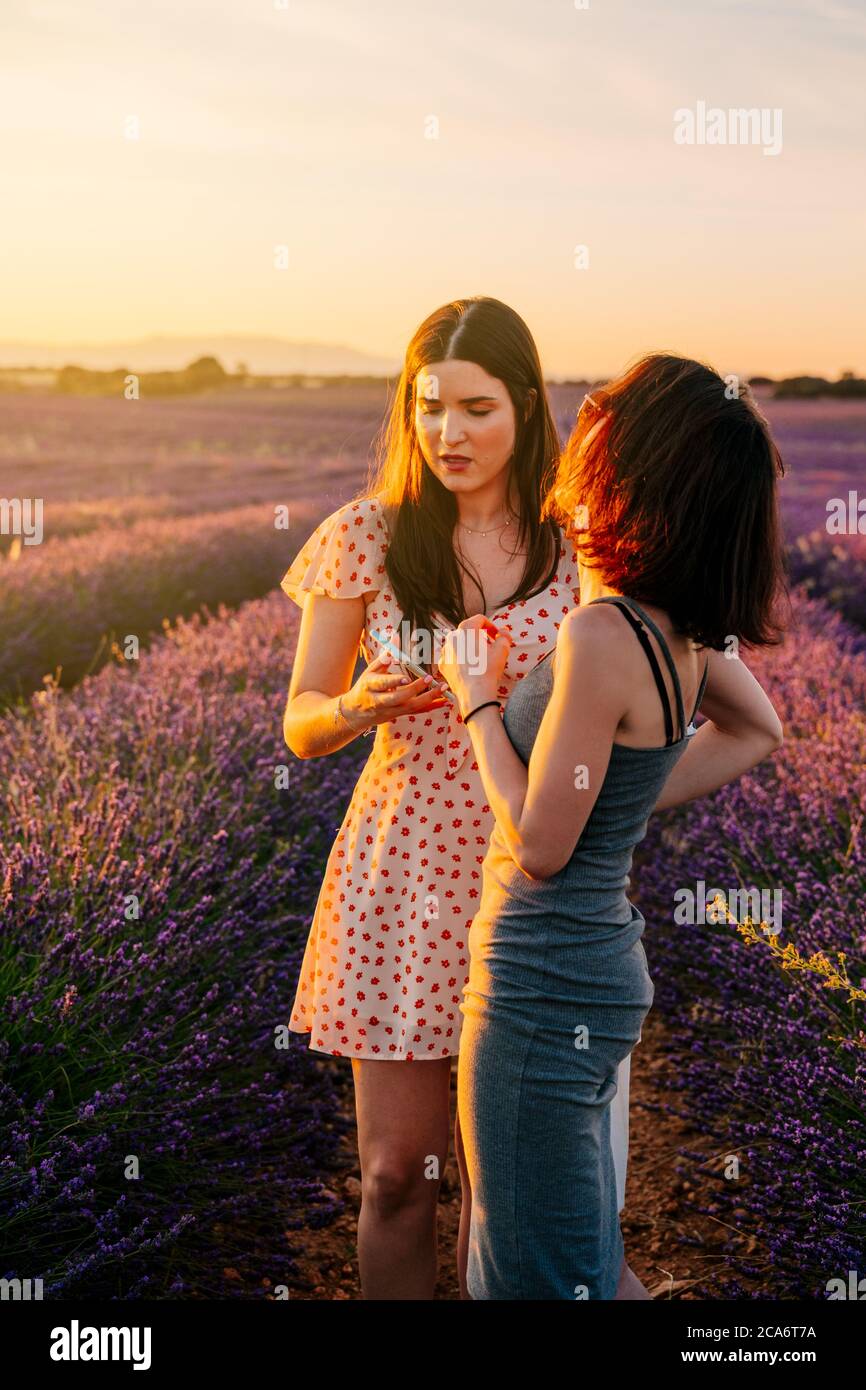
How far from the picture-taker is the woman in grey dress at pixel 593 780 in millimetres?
1497

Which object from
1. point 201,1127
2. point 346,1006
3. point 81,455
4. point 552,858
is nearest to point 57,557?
point 201,1127

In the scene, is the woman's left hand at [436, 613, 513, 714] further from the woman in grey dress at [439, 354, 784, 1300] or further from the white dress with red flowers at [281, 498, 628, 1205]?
the white dress with red flowers at [281, 498, 628, 1205]

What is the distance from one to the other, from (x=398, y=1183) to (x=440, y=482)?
1.13 metres

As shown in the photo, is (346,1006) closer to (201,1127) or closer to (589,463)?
(201,1127)

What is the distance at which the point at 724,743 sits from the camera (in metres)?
1.92

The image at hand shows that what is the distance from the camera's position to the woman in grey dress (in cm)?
150

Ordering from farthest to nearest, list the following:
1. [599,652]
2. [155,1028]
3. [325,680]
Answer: [155,1028] → [325,680] → [599,652]

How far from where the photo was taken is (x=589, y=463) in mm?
1589

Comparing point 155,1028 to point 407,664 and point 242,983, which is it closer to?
point 242,983

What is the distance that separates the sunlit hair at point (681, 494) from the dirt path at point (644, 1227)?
4.71 ft

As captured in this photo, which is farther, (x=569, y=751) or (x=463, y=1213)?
(x=463, y=1213)

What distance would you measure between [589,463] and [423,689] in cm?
40

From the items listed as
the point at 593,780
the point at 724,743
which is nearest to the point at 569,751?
the point at 593,780

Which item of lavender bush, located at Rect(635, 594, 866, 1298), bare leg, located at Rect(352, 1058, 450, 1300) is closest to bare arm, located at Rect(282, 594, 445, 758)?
bare leg, located at Rect(352, 1058, 450, 1300)
